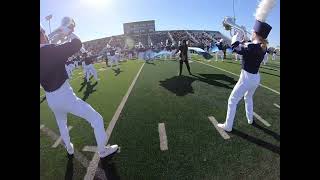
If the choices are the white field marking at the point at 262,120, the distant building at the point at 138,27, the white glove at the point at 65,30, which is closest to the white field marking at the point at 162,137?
the white field marking at the point at 262,120

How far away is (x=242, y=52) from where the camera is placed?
5.95 m

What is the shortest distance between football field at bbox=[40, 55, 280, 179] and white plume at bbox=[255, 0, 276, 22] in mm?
2150

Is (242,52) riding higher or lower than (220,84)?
higher

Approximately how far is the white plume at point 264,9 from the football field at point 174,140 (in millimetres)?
2150

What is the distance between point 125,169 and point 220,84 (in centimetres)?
663

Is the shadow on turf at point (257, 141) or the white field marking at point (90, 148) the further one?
the white field marking at point (90, 148)

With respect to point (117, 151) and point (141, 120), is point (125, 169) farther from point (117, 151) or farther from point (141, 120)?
point (141, 120)

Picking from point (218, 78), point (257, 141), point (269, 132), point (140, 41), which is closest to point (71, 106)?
point (257, 141)

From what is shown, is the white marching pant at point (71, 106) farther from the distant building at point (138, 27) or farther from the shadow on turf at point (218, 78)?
the distant building at point (138, 27)

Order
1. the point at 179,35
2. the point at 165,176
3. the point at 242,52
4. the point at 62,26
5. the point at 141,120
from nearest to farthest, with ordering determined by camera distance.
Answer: the point at 165,176 < the point at 62,26 < the point at 242,52 < the point at 141,120 < the point at 179,35

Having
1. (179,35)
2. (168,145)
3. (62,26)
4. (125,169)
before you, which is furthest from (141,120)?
(179,35)

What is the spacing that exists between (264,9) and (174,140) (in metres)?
2.95

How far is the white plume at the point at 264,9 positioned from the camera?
5875mm

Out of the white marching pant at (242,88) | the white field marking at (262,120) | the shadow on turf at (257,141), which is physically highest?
the white marching pant at (242,88)
